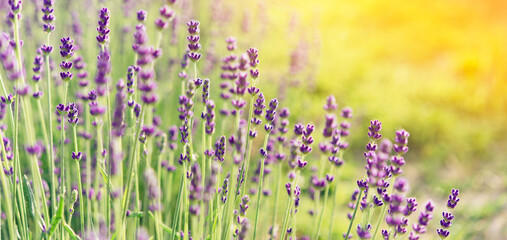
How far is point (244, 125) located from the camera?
2.06 metres

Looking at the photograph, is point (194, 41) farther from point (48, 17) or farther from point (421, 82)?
point (421, 82)

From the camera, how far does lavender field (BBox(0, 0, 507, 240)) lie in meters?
1.51

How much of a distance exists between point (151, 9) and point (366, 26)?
4985mm

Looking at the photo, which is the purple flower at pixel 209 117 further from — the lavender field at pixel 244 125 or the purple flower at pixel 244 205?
the purple flower at pixel 244 205

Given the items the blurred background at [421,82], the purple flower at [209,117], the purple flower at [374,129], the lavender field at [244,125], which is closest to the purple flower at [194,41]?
the lavender field at [244,125]

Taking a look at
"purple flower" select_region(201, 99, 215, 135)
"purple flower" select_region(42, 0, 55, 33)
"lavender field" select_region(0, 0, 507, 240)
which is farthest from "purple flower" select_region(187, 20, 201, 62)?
"purple flower" select_region(42, 0, 55, 33)

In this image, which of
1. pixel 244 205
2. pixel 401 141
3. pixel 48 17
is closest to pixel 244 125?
pixel 244 205

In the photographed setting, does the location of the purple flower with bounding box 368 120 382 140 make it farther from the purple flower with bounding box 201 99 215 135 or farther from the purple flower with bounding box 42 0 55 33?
the purple flower with bounding box 42 0 55 33

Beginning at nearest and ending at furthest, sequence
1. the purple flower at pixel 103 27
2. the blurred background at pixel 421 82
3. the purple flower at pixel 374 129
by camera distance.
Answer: the purple flower at pixel 103 27 < the purple flower at pixel 374 129 < the blurred background at pixel 421 82

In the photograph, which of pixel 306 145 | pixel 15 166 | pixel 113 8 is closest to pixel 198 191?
pixel 306 145

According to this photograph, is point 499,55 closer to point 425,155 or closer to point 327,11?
point 425,155

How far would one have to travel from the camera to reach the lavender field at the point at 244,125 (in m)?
1.51

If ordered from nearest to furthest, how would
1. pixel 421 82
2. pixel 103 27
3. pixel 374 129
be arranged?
1. pixel 103 27
2. pixel 374 129
3. pixel 421 82

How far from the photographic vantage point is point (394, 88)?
594 centimetres
